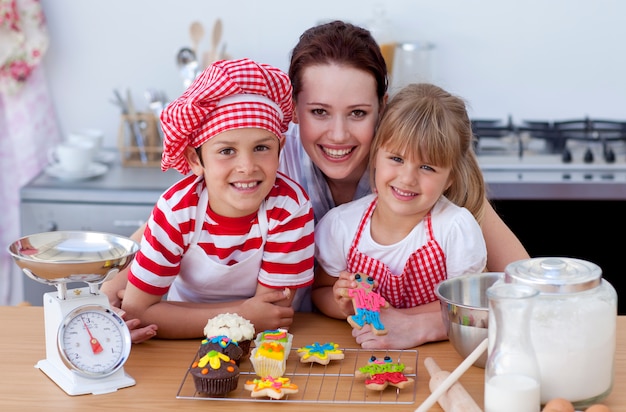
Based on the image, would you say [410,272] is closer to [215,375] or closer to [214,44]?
[215,375]

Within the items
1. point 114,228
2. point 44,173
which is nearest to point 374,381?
point 114,228

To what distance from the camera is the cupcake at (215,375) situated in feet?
4.74

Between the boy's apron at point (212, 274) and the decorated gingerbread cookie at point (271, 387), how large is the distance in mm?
343

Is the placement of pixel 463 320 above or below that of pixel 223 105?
below

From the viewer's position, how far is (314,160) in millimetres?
1955

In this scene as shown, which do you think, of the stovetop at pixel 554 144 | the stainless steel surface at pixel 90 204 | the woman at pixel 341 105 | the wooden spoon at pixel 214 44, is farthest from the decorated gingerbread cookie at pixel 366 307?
the wooden spoon at pixel 214 44

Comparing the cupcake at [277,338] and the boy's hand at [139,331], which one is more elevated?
the cupcake at [277,338]

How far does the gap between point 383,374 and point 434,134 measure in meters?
0.49

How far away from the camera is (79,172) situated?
2.97 meters

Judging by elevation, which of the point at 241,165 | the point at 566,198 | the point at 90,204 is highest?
the point at 241,165

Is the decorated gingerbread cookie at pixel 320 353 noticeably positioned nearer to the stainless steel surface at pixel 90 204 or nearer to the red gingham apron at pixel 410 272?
the red gingham apron at pixel 410 272

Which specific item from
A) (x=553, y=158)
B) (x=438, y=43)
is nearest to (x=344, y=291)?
(x=553, y=158)

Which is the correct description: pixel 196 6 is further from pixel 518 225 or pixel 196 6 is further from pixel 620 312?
pixel 620 312

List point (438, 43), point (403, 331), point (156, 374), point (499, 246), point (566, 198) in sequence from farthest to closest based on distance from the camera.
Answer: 1. point (438, 43)
2. point (566, 198)
3. point (499, 246)
4. point (403, 331)
5. point (156, 374)
